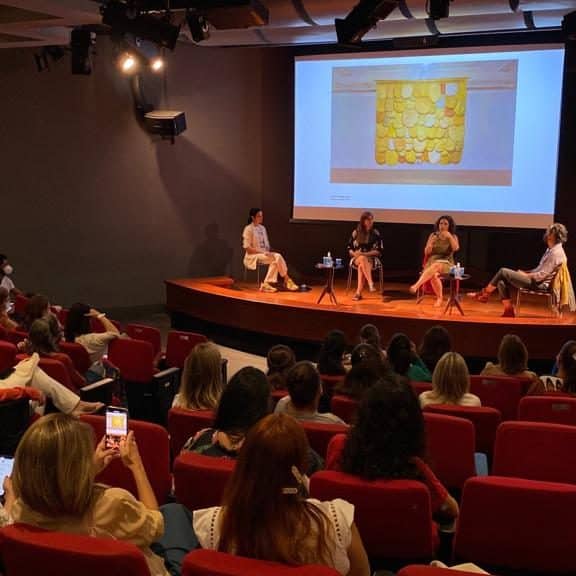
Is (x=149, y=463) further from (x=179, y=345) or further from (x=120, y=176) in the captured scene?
(x=120, y=176)

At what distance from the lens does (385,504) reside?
218 centimetres

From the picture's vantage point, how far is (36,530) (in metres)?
1.70

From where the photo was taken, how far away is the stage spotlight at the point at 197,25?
6809 millimetres

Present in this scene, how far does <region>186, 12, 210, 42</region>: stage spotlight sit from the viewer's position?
6.81 meters

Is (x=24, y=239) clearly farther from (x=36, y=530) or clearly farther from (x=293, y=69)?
(x=36, y=530)

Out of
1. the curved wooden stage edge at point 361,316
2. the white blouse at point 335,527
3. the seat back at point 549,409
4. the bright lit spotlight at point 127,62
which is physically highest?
the bright lit spotlight at point 127,62

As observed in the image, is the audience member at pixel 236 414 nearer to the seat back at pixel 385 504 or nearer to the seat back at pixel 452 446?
the seat back at pixel 385 504

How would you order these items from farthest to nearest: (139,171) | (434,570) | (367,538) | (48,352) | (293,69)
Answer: (293,69), (139,171), (48,352), (367,538), (434,570)

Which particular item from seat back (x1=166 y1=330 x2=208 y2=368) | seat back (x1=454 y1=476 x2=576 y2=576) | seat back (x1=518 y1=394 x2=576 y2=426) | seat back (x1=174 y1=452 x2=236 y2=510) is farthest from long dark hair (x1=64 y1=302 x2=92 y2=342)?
seat back (x1=454 y1=476 x2=576 y2=576)

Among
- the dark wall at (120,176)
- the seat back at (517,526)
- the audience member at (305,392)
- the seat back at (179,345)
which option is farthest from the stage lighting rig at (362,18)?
the seat back at (517,526)

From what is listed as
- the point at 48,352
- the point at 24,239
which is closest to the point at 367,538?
the point at 48,352

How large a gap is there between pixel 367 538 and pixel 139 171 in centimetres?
813

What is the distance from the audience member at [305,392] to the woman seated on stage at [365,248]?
16.8 feet

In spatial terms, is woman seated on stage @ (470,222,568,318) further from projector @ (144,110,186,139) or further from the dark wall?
the dark wall
